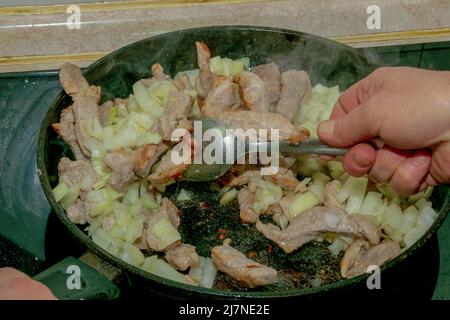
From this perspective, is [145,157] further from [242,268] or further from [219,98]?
[242,268]

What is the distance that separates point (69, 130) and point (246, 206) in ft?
1.80

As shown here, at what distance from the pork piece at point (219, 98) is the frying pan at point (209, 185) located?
22 cm

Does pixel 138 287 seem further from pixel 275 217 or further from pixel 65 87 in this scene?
pixel 65 87

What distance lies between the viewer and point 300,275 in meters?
1.70

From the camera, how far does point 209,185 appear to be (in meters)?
1.91

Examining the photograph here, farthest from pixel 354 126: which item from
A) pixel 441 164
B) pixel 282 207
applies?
pixel 282 207

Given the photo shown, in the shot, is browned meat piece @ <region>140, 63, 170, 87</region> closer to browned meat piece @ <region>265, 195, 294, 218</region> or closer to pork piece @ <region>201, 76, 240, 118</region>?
pork piece @ <region>201, 76, 240, 118</region>

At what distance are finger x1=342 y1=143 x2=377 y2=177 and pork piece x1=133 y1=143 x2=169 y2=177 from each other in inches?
19.9

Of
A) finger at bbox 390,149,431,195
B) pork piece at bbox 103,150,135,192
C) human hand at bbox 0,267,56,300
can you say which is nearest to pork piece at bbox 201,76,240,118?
pork piece at bbox 103,150,135,192

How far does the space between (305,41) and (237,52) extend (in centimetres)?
23

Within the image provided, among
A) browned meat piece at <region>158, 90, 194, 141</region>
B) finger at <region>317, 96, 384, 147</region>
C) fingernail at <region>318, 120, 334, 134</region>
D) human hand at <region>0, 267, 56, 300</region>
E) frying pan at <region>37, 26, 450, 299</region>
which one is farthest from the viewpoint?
browned meat piece at <region>158, 90, 194, 141</region>

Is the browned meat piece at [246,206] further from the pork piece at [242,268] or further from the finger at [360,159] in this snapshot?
the finger at [360,159]

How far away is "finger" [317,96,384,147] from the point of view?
1.57m

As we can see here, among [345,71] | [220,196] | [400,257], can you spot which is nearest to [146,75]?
[220,196]
